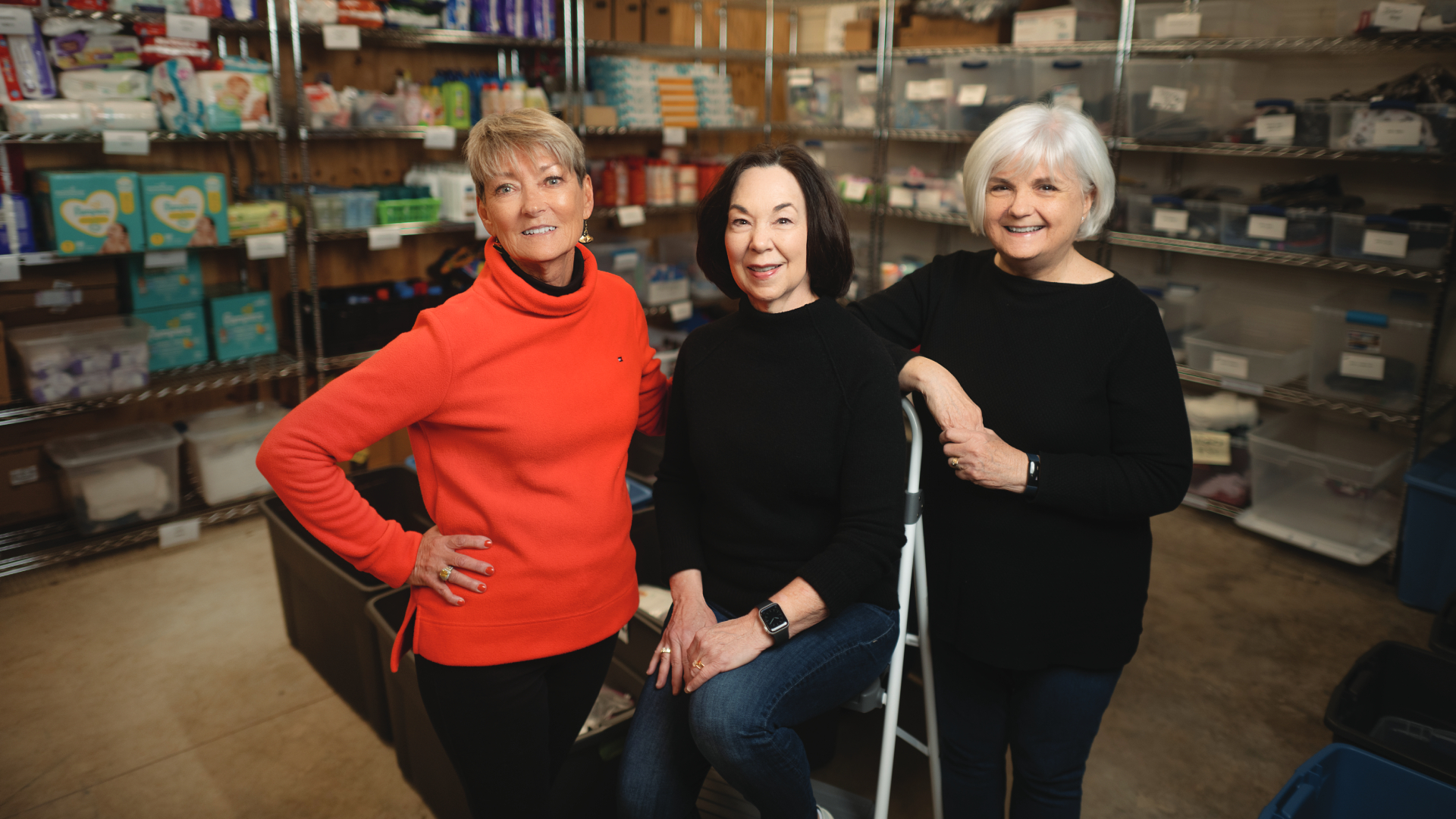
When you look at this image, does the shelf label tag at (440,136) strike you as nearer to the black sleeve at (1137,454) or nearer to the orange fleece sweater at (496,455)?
the orange fleece sweater at (496,455)

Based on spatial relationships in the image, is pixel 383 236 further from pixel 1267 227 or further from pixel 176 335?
pixel 1267 227

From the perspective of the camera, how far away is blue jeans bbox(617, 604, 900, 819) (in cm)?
130

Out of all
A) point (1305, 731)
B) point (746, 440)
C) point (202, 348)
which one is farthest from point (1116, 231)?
point (202, 348)

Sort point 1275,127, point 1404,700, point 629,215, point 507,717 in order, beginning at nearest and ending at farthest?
point 507,717 < point 1404,700 < point 1275,127 < point 629,215

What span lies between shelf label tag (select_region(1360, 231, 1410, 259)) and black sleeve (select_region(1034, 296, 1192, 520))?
2423 mm

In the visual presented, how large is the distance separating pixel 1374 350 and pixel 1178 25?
1477mm

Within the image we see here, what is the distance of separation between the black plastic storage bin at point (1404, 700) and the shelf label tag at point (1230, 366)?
5.81 ft

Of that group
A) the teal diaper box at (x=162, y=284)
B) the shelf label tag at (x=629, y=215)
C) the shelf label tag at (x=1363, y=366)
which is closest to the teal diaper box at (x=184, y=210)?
the teal diaper box at (x=162, y=284)

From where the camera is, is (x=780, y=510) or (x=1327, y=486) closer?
(x=780, y=510)

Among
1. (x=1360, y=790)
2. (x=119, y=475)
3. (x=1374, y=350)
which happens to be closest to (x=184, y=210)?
(x=119, y=475)

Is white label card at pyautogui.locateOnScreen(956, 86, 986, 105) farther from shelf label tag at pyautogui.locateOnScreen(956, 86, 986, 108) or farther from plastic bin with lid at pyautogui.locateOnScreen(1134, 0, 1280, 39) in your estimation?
plastic bin with lid at pyautogui.locateOnScreen(1134, 0, 1280, 39)

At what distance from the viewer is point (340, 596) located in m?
2.33

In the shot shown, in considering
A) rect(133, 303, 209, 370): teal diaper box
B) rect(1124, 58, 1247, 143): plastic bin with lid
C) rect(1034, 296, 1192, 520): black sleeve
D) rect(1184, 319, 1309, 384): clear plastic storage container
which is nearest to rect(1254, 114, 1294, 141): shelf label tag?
rect(1124, 58, 1247, 143): plastic bin with lid

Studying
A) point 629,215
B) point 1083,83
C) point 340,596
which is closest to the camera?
point 340,596
